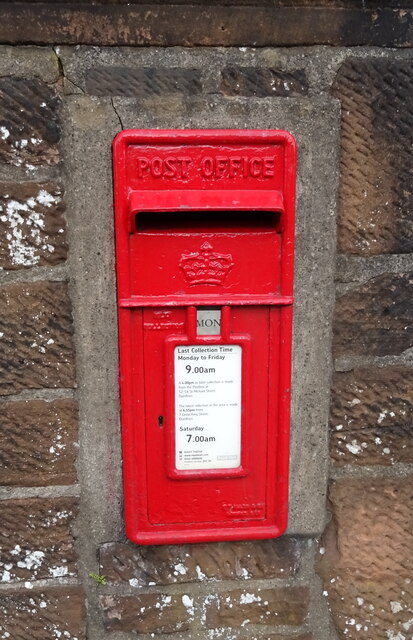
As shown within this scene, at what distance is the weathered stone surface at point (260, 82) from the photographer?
0.98m

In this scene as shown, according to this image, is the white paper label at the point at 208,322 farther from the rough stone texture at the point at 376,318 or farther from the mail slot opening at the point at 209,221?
the rough stone texture at the point at 376,318

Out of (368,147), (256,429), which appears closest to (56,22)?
(368,147)

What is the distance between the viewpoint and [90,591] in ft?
3.83

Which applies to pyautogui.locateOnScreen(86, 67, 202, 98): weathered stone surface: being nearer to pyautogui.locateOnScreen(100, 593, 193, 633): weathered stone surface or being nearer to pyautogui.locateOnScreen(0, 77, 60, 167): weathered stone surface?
pyautogui.locateOnScreen(0, 77, 60, 167): weathered stone surface

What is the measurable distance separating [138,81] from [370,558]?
1096 mm

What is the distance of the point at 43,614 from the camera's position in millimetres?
1167

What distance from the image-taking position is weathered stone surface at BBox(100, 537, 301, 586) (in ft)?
3.80

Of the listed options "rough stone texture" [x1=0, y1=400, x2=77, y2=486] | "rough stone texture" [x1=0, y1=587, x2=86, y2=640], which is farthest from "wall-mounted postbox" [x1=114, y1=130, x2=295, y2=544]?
"rough stone texture" [x1=0, y1=587, x2=86, y2=640]

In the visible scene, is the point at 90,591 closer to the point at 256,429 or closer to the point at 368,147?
the point at 256,429

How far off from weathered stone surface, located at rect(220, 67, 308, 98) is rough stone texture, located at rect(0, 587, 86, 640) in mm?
1072

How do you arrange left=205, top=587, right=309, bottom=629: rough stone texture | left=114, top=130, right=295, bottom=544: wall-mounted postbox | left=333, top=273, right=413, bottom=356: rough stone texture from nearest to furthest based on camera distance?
left=114, top=130, right=295, bottom=544: wall-mounted postbox < left=333, top=273, right=413, bottom=356: rough stone texture < left=205, top=587, right=309, bottom=629: rough stone texture

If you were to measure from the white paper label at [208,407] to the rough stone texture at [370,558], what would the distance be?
0.93 feet

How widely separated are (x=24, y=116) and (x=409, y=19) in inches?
28.4

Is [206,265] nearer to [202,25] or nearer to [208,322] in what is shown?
[208,322]
